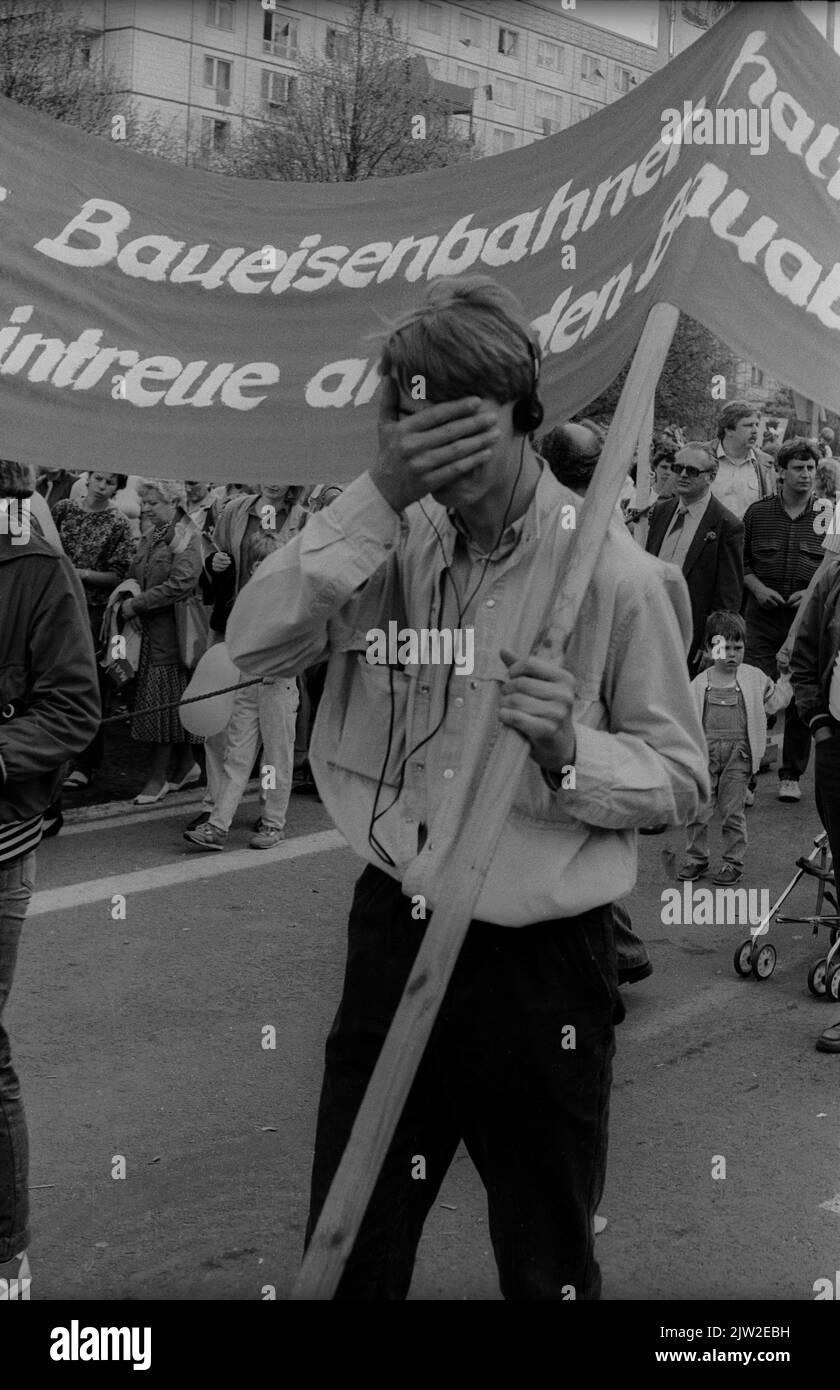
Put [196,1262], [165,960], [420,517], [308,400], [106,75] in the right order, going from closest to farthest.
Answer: [420,517], [308,400], [196,1262], [165,960], [106,75]

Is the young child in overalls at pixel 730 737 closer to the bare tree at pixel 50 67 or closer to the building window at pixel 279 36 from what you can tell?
the bare tree at pixel 50 67

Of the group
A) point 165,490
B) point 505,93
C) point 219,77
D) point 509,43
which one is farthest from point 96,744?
point 509,43

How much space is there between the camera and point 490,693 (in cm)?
242

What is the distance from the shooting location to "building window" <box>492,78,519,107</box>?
53094 millimetres

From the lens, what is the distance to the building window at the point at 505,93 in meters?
53.1

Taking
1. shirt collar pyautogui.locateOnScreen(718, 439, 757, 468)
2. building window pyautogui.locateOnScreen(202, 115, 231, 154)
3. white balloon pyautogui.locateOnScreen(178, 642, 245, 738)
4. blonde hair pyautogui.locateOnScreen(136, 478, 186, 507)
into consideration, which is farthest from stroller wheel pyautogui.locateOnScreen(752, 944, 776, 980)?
building window pyautogui.locateOnScreen(202, 115, 231, 154)

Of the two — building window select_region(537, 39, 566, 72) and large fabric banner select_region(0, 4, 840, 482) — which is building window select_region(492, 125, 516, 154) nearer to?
building window select_region(537, 39, 566, 72)

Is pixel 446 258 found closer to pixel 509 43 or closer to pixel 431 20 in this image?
pixel 431 20

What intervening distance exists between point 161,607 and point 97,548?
0.65 meters

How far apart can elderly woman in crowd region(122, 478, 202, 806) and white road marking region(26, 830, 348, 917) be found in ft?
3.91

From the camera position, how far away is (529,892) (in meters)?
2.52

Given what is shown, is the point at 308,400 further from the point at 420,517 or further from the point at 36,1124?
the point at 36,1124

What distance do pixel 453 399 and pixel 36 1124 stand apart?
3.27 m

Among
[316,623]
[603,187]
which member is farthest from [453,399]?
[603,187]
